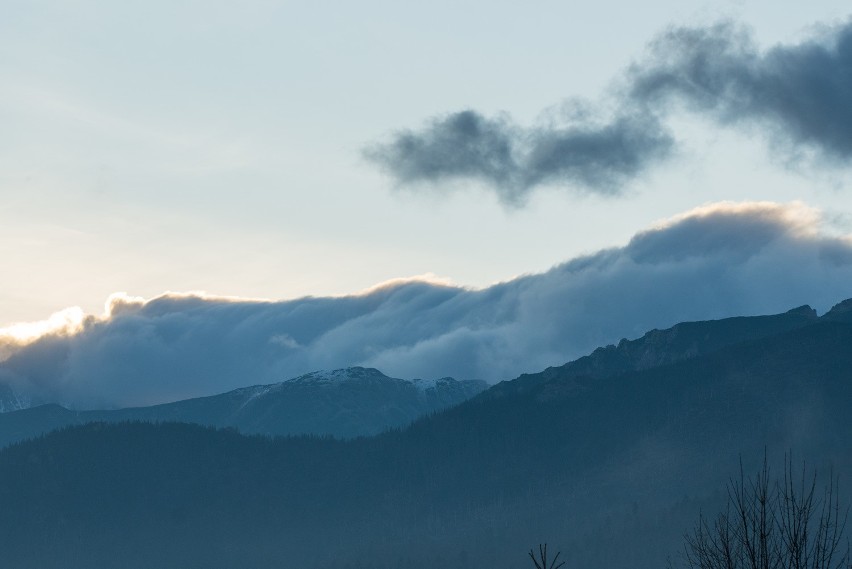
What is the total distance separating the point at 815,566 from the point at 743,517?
13.9 feet

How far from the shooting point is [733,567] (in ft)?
236

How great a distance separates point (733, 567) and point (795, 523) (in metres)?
3.83

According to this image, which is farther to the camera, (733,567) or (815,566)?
(733,567)

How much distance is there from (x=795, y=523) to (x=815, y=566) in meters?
4.39

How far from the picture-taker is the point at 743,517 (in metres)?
69.5

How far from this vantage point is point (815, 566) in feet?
219

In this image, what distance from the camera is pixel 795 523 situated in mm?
71062

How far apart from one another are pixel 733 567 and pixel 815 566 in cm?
590

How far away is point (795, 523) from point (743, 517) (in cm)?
335
